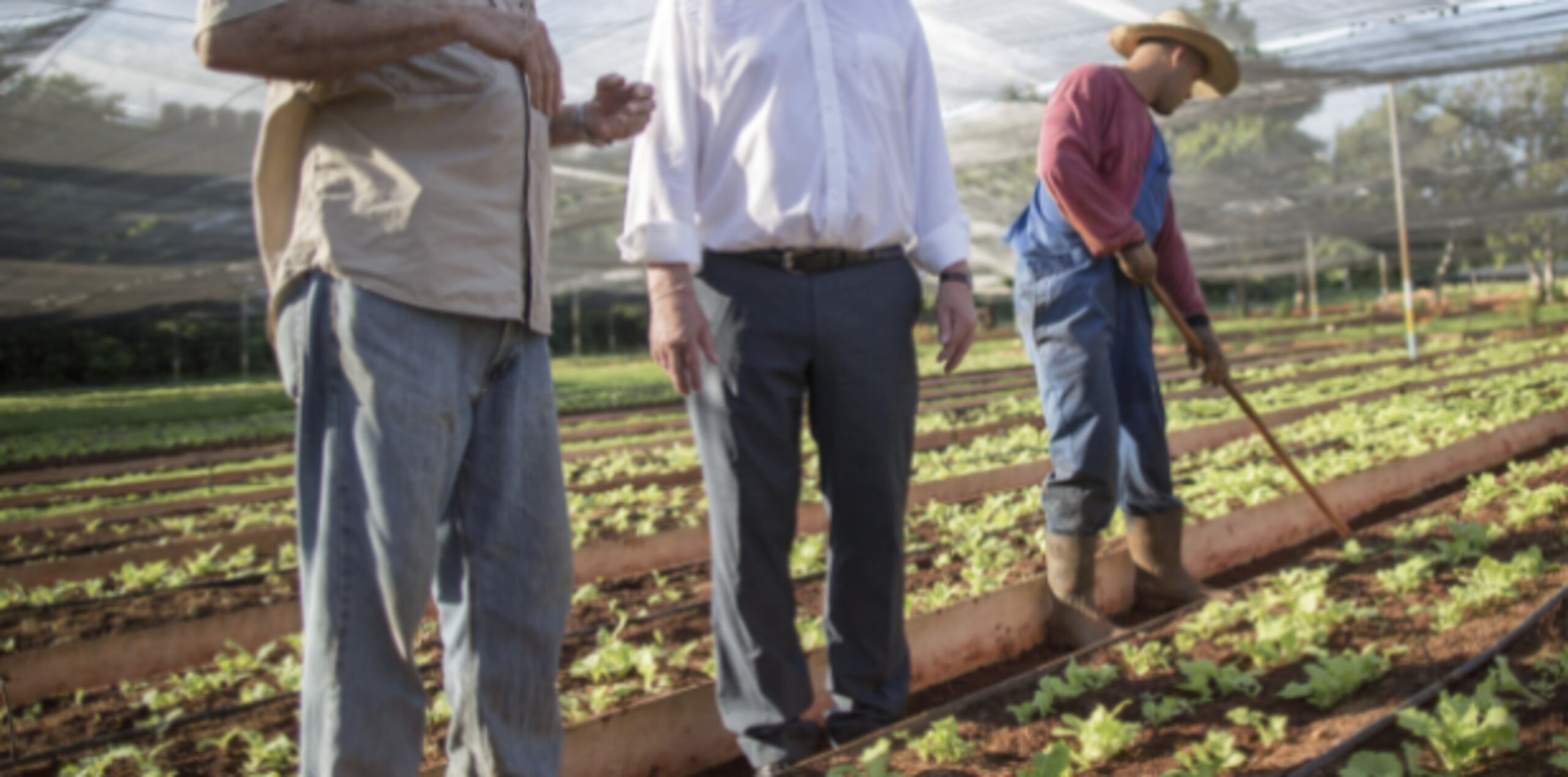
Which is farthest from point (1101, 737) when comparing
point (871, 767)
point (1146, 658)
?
point (1146, 658)

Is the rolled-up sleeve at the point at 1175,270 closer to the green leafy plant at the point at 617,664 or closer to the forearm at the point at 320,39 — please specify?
the green leafy plant at the point at 617,664

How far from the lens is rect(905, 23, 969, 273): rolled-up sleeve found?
6.61 feet

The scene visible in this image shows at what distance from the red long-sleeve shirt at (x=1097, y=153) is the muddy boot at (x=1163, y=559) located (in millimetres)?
759

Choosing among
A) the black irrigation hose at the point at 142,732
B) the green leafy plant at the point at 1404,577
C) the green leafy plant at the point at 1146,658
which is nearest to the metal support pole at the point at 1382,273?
the green leafy plant at the point at 1404,577

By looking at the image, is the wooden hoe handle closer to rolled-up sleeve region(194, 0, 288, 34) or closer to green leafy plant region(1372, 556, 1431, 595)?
green leafy plant region(1372, 556, 1431, 595)

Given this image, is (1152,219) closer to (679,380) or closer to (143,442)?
(679,380)

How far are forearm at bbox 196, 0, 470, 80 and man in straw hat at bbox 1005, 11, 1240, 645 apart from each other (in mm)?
1680

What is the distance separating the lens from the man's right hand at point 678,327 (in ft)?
5.85

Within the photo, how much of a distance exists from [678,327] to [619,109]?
345 mm

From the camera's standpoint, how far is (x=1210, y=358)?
3021mm

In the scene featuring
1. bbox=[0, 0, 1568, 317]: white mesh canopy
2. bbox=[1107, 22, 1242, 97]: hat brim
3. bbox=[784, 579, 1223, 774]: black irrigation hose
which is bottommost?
bbox=[784, 579, 1223, 774]: black irrigation hose

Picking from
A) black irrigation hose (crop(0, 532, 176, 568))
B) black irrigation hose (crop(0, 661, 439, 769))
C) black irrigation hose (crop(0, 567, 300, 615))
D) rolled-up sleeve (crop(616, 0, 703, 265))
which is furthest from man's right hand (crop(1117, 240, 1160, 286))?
black irrigation hose (crop(0, 532, 176, 568))

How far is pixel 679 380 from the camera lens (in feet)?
5.97

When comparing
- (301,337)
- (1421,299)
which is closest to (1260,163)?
(1421,299)
